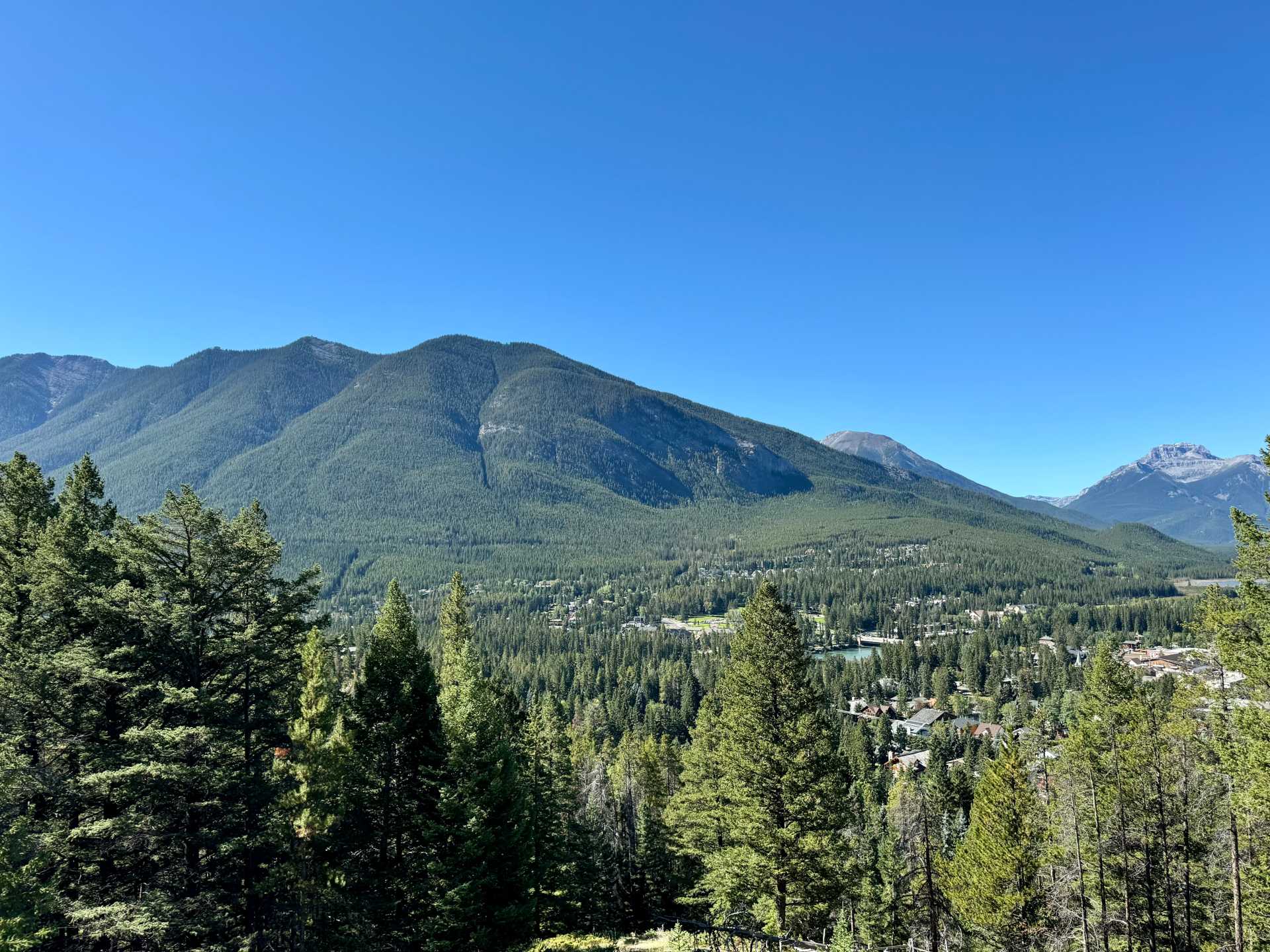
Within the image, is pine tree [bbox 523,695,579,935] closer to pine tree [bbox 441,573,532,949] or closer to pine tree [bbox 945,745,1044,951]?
pine tree [bbox 441,573,532,949]

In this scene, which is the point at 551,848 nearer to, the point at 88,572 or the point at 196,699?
the point at 196,699

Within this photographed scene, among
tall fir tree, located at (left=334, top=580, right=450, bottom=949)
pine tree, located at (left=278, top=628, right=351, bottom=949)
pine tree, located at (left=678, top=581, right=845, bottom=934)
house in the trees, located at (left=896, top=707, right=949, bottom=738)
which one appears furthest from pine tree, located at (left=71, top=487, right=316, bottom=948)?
house in the trees, located at (left=896, top=707, right=949, bottom=738)

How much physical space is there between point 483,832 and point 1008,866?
66.6 ft

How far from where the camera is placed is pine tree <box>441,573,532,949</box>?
17.4 meters

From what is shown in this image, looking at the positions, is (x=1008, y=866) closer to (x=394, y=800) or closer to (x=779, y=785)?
(x=779, y=785)

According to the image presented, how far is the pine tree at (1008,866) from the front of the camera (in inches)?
935

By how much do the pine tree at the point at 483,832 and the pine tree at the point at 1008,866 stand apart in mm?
18067

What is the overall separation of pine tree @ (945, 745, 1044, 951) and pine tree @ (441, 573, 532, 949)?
59.3 ft

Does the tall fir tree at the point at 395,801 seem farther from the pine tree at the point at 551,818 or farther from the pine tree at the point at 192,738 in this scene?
the pine tree at the point at 551,818

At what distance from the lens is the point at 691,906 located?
35094mm

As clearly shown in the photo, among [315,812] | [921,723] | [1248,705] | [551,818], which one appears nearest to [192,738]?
[315,812]

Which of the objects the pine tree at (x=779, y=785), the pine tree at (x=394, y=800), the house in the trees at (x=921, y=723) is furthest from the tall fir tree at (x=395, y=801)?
the house in the trees at (x=921, y=723)

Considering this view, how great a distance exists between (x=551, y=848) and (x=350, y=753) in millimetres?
14160

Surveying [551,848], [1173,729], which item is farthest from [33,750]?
[1173,729]
